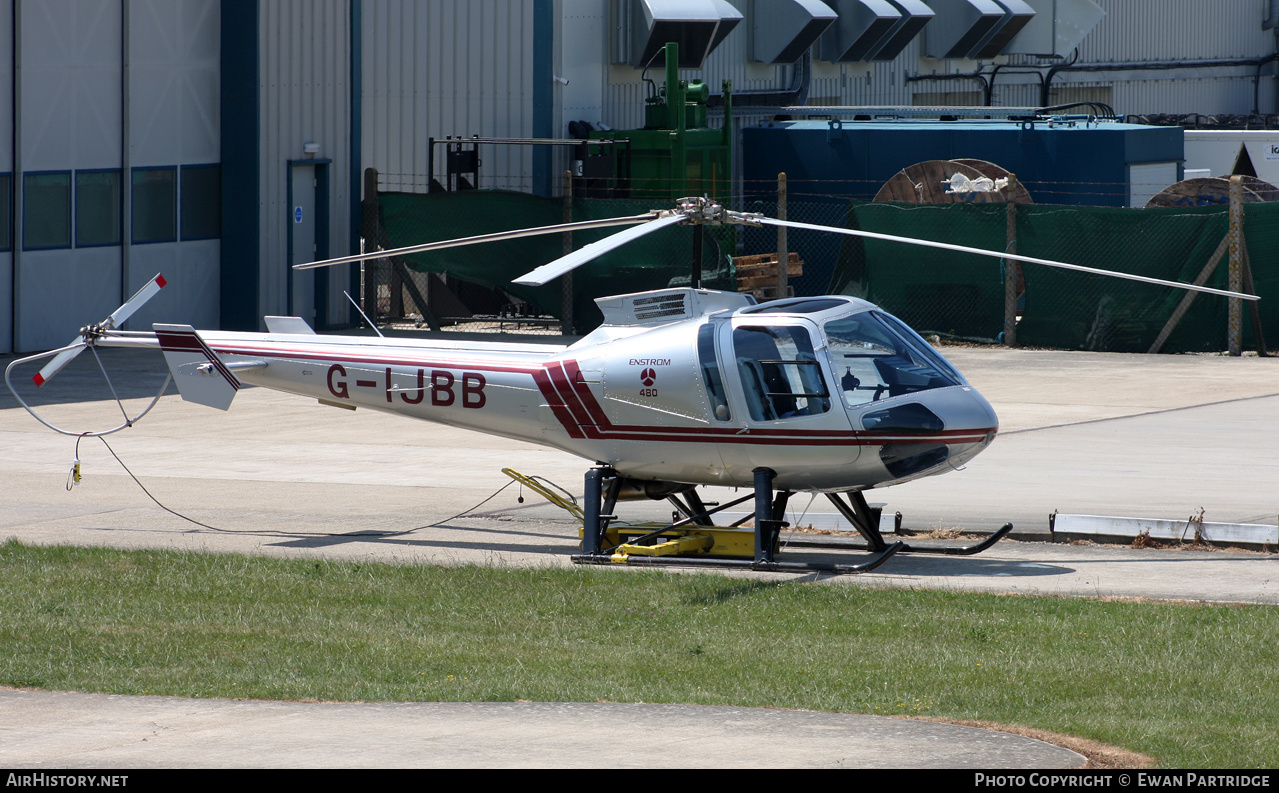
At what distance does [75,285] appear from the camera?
25.2 meters

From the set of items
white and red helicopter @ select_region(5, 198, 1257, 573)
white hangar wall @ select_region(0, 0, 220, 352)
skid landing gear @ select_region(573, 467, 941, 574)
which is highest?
white hangar wall @ select_region(0, 0, 220, 352)

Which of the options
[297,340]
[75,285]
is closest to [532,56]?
[75,285]

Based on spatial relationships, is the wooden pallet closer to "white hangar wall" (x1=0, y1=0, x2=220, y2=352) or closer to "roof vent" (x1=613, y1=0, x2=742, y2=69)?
"roof vent" (x1=613, y1=0, x2=742, y2=69)

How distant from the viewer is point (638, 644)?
32.0 feet

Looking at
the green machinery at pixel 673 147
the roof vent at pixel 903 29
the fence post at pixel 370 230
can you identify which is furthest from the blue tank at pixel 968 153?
the fence post at pixel 370 230

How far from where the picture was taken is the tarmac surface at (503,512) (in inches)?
289

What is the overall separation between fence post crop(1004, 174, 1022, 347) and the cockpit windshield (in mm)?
13592

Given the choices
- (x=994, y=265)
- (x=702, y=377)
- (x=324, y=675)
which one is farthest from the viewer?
(x=994, y=265)

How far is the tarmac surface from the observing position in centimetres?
734

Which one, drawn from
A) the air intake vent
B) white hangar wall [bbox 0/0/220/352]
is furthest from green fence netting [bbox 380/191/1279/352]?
the air intake vent

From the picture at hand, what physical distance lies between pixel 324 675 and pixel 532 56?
23383 millimetres

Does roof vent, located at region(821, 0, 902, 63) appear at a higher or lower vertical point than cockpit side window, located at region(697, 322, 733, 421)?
higher

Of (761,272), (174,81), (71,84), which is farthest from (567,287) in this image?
(71,84)
